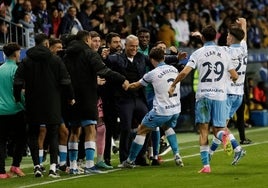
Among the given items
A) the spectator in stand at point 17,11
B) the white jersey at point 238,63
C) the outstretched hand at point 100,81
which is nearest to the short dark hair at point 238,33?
the white jersey at point 238,63

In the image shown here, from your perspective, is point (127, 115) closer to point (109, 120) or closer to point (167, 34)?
point (109, 120)

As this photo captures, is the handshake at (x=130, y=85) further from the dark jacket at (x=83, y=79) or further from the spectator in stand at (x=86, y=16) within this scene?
the spectator in stand at (x=86, y=16)

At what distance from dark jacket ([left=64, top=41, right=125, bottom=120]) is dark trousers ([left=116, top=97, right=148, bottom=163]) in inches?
33.6

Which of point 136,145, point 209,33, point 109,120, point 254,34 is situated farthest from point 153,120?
point 254,34

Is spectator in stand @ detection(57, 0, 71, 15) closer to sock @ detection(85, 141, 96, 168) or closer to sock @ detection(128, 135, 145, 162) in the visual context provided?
sock @ detection(128, 135, 145, 162)

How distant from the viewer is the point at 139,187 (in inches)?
520

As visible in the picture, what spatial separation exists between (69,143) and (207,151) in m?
2.18

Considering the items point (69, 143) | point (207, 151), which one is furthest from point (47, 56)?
point (207, 151)

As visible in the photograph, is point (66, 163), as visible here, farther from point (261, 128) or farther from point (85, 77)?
point (261, 128)

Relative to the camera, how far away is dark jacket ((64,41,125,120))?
15.1 metres

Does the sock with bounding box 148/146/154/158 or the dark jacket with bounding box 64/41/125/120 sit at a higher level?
the dark jacket with bounding box 64/41/125/120

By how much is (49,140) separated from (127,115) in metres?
1.59

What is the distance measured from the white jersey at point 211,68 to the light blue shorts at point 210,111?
0.23ft

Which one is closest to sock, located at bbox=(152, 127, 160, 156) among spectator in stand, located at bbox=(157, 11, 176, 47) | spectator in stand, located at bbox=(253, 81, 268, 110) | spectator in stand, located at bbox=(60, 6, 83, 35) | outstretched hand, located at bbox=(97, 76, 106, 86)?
outstretched hand, located at bbox=(97, 76, 106, 86)
